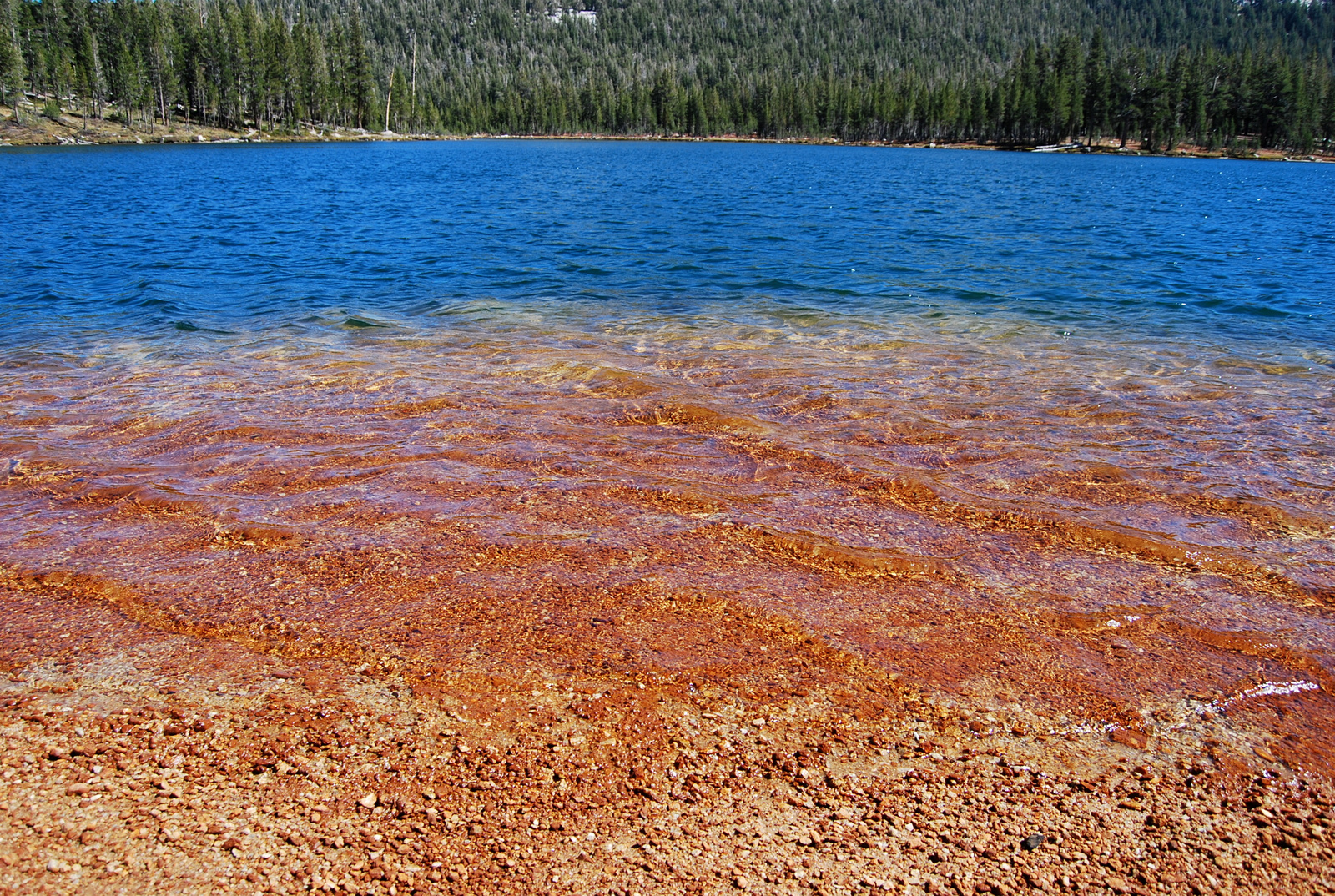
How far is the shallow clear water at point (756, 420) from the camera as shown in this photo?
4953 millimetres

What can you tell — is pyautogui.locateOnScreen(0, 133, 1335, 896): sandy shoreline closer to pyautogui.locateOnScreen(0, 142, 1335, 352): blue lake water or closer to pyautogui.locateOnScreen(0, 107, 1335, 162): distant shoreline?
pyautogui.locateOnScreen(0, 142, 1335, 352): blue lake water

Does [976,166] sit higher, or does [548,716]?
[976,166]

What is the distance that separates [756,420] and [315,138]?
409 ft

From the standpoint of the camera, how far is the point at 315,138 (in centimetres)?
11281

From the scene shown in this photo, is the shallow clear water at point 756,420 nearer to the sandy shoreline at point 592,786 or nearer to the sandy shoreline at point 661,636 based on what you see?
the sandy shoreline at point 661,636

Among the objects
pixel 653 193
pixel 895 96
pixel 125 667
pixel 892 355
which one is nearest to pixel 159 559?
pixel 125 667

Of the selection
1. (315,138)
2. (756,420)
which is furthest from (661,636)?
(315,138)

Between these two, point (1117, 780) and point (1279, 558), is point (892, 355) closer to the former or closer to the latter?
point (1279, 558)

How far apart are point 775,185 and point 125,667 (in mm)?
47539

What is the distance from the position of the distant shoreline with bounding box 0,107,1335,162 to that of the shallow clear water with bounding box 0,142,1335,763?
272 feet

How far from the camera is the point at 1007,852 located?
114 inches

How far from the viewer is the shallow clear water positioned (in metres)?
4.95

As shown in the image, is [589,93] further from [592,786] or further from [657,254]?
[592,786]

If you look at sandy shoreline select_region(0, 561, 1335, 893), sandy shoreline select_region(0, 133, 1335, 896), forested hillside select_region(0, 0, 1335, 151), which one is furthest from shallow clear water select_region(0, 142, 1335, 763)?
forested hillside select_region(0, 0, 1335, 151)
